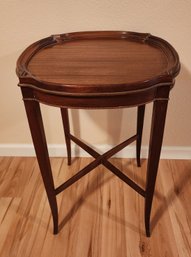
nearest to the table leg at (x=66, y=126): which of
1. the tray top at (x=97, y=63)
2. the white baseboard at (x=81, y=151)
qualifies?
the white baseboard at (x=81, y=151)

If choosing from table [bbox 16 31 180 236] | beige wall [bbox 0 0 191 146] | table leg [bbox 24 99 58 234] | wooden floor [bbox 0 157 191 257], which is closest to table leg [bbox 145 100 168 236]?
table [bbox 16 31 180 236]

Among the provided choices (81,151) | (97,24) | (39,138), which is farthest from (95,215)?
(97,24)

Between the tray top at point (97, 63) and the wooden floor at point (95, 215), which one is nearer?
the tray top at point (97, 63)

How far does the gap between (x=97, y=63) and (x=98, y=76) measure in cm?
10

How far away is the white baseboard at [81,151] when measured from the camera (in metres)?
1.34

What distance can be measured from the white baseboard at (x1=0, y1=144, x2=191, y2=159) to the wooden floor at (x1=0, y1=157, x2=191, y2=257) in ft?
0.12

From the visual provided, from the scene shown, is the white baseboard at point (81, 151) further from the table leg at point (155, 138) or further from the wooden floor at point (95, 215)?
the table leg at point (155, 138)

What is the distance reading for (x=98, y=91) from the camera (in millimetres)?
603

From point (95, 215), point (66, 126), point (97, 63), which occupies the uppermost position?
point (97, 63)

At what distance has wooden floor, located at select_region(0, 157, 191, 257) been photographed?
97 cm

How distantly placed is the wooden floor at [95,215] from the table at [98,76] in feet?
0.60

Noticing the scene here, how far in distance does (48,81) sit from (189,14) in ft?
2.18

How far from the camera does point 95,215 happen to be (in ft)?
3.58

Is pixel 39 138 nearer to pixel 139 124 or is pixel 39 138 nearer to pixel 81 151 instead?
pixel 139 124
